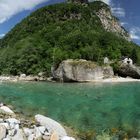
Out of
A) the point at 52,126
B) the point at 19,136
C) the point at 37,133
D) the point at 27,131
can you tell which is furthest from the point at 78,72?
the point at 19,136

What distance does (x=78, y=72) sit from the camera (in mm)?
107438

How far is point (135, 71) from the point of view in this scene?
381 ft

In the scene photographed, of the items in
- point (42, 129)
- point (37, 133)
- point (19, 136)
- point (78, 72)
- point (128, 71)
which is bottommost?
point (19, 136)

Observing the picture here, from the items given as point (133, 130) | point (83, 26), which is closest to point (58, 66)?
point (83, 26)

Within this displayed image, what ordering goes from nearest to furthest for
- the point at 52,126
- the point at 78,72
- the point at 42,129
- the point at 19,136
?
the point at 19,136
the point at 42,129
the point at 52,126
the point at 78,72

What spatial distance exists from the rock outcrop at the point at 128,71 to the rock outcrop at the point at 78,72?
290 inches

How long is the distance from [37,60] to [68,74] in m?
42.8

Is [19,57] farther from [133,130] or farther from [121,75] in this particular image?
[133,130]

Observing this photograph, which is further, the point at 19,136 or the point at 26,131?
the point at 26,131

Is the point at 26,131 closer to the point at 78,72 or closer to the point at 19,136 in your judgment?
the point at 19,136

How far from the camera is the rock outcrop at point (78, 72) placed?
107375mm

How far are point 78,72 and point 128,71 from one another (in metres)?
19.9

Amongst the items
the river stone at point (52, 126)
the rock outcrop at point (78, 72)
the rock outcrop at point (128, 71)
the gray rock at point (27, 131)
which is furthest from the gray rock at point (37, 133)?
the rock outcrop at point (128, 71)

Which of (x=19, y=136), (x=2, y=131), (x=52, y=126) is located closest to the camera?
(x=2, y=131)
